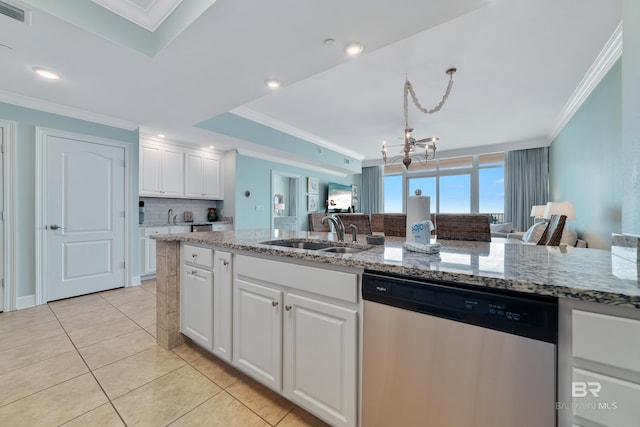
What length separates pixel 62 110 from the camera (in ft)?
9.95

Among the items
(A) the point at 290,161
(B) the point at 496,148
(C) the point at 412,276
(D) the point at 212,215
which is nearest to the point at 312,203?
(A) the point at 290,161

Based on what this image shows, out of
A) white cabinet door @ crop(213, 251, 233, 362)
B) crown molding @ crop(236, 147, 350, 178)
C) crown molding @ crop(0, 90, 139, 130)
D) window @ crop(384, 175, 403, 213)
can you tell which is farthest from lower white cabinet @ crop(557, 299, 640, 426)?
window @ crop(384, 175, 403, 213)

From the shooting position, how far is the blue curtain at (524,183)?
222 inches

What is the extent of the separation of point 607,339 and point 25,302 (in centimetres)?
463

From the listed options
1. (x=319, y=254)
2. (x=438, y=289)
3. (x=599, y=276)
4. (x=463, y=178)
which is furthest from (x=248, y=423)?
(x=463, y=178)

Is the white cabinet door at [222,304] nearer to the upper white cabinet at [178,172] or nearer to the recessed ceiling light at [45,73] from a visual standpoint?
the recessed ceiling light at [45,73]

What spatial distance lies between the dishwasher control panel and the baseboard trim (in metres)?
3.95

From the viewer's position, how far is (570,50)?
2.51 meters

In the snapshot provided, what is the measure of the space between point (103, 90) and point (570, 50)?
4.67 m

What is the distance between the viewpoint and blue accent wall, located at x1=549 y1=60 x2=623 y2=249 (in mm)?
2502

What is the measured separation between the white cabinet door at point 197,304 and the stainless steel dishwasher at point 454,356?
3.86ft

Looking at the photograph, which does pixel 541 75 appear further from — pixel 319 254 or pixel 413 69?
pixel 319 254

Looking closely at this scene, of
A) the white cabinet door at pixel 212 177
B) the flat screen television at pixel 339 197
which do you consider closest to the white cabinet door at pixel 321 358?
the white cabinet door at pixel 212 177

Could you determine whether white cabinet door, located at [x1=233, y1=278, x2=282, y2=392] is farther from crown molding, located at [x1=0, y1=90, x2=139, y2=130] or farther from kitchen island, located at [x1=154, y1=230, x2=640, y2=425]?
crown molding, located at [x1=0, y1=90, x2=139, y2=130]
